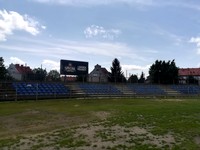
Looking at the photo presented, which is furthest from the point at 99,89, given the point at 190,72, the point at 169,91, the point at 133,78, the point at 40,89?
the point at 190,72

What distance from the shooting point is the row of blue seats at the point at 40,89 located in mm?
44106

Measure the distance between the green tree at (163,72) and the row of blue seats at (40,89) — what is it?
1507 inches

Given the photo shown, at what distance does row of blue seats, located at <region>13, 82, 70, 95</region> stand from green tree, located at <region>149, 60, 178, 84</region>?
126 feet

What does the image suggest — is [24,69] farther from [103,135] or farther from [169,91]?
[103,135]

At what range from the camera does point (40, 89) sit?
153ft

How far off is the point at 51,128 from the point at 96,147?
18.6 ft

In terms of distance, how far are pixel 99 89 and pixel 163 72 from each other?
3295 centimetres

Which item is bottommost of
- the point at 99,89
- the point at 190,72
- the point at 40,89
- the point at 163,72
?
the point at 99,89

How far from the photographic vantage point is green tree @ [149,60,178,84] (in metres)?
82.6

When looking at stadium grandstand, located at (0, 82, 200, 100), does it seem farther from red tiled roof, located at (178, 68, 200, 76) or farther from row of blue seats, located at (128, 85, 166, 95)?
red tiled roof, located at (178, 68, 200, 76)

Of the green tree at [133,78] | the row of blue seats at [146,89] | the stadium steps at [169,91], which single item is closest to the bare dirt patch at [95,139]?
the row of blue seats at [146,89]

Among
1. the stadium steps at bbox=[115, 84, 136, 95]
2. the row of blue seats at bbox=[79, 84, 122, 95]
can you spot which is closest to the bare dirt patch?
the row of blue seats at bbox=[79, 84, 122, 95]

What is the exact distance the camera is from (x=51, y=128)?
59.9ft

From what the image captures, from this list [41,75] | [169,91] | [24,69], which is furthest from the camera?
[24,69]
